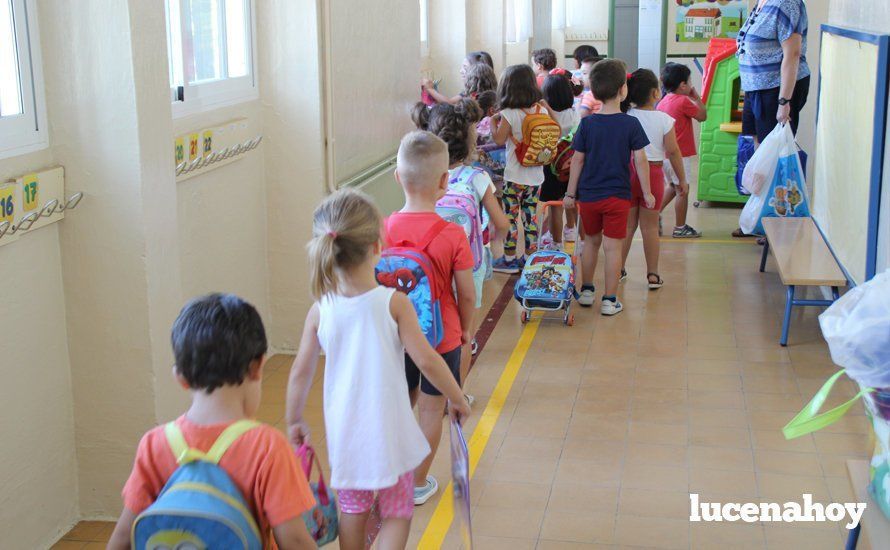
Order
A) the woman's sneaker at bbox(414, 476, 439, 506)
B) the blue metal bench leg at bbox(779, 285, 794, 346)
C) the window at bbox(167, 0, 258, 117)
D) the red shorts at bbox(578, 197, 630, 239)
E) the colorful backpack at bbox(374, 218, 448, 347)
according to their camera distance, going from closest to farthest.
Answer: the colorful backpack at bbox(374, 218, 448, 347)
the woman's sneaker at bbox(414, 476, 439, 506)
the window at bbox(167, 0, 258, 117)
the blue metal bench leg at bbox(779, 285, 794, 346)
the red shorts at bbox(578, 197, 630, 239)

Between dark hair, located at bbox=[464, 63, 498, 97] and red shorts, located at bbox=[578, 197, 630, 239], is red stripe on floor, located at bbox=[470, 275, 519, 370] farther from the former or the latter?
dark hair, located at bbox=[464, 63, 498, 97]

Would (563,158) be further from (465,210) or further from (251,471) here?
(251,471)

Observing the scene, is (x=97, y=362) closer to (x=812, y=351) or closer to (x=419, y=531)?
(x=419, y=531)

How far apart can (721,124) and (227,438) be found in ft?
27.7

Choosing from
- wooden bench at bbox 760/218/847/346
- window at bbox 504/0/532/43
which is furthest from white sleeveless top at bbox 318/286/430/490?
window at bbox 504/0/532/43

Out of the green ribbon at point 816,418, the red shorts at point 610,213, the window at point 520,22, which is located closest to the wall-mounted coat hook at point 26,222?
the green ribbon at point 816,418

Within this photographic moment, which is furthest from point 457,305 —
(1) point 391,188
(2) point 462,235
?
(1) point 391,188

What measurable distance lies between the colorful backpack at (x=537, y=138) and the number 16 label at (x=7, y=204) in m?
4.15

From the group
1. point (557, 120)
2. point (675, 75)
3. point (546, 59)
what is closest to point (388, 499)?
point (557, 120)

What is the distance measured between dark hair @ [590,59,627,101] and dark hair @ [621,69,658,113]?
24.4 inches

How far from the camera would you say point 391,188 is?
7375 millimetres

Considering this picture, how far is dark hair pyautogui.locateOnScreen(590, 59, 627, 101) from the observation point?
6305mm

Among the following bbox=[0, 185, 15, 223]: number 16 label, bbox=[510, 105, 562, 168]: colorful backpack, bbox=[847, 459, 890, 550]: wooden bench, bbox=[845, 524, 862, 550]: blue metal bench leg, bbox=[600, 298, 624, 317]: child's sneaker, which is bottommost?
bbox=[600, 298, 624, 317]: child's sneaker

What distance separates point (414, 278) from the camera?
3594mm
